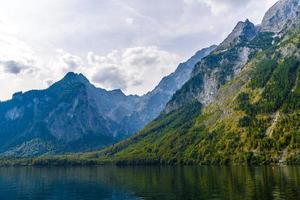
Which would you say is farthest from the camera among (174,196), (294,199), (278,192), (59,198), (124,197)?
(59,198)

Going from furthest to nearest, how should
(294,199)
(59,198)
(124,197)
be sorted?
(59,198)
(124,197)
(294,199)

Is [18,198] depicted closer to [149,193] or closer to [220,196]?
[149,193]

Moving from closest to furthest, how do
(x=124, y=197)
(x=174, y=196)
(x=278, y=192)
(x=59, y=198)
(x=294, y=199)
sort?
(x=294, y=199), (x=278, y=192), (x=174, y=196), (x=124, y=197), (x=59, y=198)

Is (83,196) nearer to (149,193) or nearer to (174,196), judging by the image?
(149,193)

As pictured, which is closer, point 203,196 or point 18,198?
point 203,196

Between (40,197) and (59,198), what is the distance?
9.03 meters

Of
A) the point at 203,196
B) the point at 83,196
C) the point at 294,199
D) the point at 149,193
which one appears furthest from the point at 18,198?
the point at 294,199

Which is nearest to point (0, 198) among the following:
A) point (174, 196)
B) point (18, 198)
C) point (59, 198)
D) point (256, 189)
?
point (18, 198)

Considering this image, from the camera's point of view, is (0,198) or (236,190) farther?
(0,198)

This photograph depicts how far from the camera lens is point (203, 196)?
352 feet

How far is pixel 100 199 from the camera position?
400 feet

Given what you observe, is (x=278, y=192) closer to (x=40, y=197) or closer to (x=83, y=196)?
(x=83, y=196)

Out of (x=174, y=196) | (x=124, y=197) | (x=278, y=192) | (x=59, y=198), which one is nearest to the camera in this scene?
(x=278, y=192)

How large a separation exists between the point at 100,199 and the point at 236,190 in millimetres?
42381
